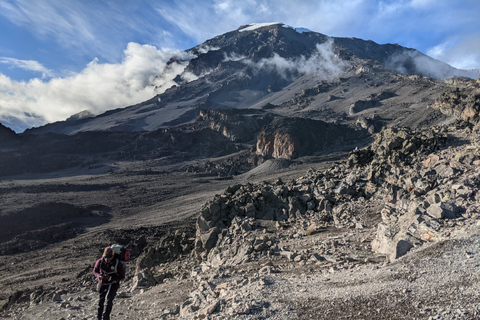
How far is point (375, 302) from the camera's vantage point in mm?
5434

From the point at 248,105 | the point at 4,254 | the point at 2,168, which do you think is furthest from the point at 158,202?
the point at 248,105

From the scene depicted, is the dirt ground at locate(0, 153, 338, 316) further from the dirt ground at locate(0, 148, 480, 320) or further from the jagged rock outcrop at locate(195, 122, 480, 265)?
the jagged rock outcrop at locate(195, 122, 480, 265)

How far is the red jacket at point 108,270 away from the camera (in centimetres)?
634

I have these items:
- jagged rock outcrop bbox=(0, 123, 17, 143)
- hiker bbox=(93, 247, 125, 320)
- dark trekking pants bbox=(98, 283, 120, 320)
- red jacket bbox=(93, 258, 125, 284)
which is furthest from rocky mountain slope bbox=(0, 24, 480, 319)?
jagged rock outcrop bbox=(0, 123, 17, 143)

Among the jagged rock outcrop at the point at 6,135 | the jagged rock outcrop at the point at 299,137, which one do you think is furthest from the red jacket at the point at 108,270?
the jagged rock outcrop at the point at 6,135

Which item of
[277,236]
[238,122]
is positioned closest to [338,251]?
[277,236]

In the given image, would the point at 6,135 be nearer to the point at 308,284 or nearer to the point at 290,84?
the point at 308,284

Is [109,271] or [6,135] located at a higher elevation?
[6,135]

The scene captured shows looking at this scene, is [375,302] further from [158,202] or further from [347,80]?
[347,80]

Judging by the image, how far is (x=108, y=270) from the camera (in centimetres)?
635

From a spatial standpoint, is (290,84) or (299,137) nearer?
(299,137)

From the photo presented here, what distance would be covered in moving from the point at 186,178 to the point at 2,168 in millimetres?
39828

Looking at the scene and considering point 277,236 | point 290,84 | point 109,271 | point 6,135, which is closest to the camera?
point 109,271

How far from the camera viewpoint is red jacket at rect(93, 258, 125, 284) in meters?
6.34
